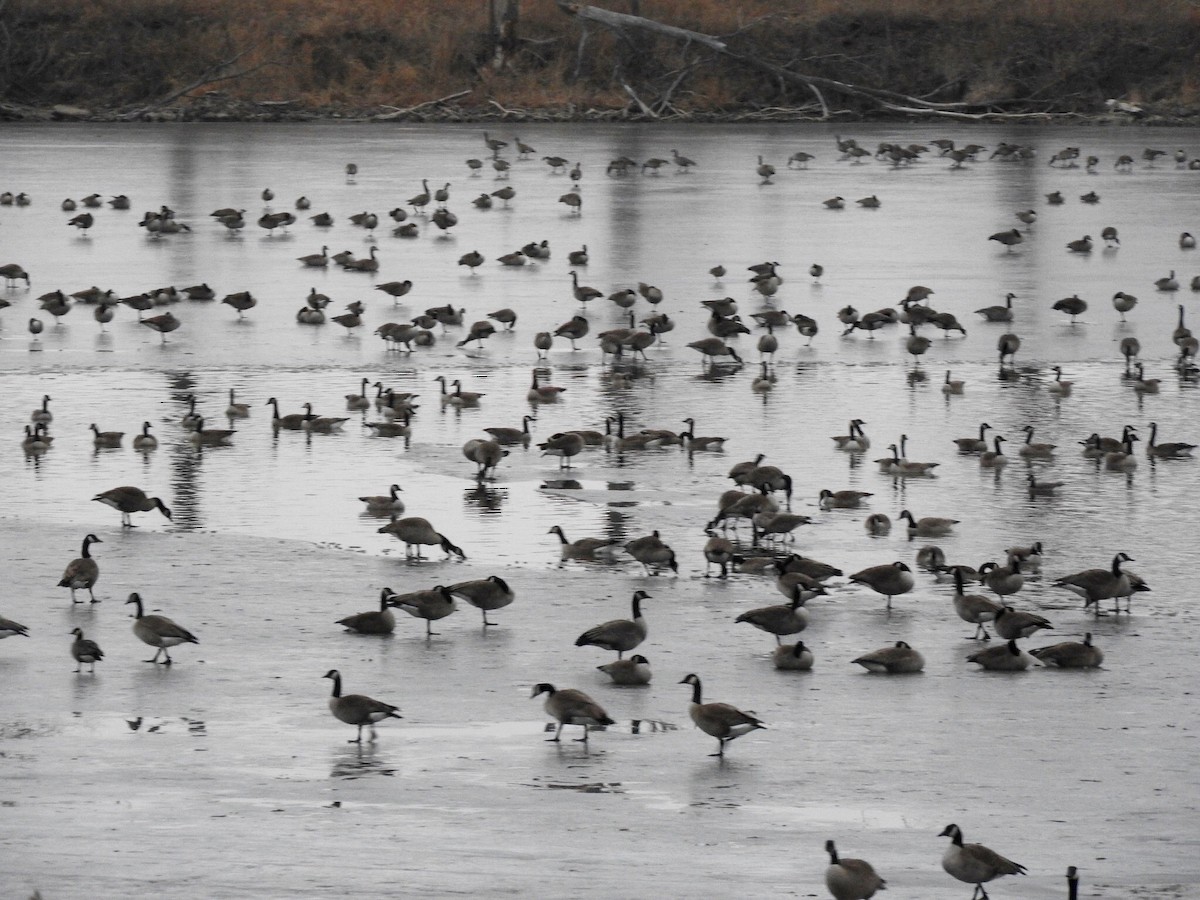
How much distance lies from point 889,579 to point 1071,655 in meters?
1.57

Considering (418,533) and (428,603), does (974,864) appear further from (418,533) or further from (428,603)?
(418,533)

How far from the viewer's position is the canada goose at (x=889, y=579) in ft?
41.4

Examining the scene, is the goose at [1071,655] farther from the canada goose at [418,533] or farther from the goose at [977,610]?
the canada goose at [418,533]

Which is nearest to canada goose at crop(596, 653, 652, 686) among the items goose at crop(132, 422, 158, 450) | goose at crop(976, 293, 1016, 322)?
goose at crop(132, 422, 158, 450)

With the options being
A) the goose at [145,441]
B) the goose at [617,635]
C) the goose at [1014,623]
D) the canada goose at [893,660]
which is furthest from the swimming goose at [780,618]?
the goose at [145,441]

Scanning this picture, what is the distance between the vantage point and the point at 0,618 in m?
11.6

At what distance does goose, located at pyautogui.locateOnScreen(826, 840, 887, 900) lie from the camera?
774cm

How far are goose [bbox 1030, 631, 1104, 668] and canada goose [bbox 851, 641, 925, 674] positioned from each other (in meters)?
0.78

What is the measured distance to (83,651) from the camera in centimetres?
1112

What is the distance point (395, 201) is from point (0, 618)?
2895 cm

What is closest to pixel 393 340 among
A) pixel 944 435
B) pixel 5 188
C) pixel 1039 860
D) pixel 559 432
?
pixel 559 432

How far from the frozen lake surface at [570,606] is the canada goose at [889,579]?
0.54 ft

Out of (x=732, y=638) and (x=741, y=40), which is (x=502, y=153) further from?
(x=732, y=638)

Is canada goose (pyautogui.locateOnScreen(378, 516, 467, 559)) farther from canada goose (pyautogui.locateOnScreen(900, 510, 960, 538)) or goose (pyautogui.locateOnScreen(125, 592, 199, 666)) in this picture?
canada goose (pyautogui.locateOnScreen(900, 510, 960, 538))
